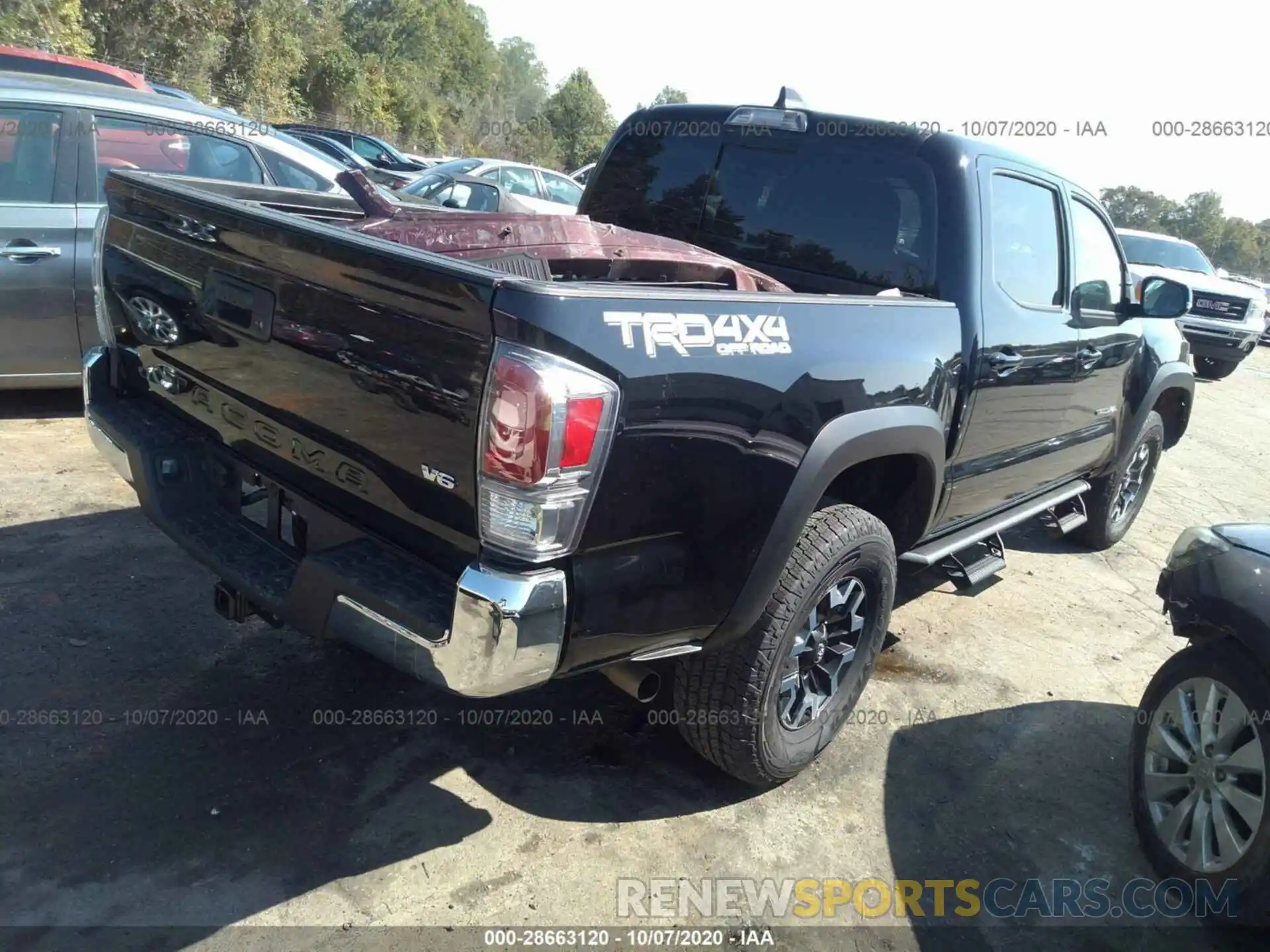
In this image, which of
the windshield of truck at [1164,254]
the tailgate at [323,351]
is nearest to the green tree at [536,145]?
the windshield of truck at [1164,254]

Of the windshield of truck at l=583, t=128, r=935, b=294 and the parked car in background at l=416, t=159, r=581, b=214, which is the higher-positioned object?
the windshield of truck at l=583, t=128, r=935, b=294

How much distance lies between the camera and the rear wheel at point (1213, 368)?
13.1m

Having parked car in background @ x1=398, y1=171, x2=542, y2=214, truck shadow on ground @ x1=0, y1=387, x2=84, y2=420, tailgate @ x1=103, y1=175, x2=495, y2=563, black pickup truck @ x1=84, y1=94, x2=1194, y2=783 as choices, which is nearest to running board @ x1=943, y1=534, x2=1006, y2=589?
black pickup truck @ x1=84, y1=94, x2=1194, y2=783

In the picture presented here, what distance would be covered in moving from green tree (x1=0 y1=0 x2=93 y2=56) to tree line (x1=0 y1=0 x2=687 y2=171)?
22 millimetres

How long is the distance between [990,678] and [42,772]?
3.45 metres

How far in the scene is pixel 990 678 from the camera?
12.9 feet

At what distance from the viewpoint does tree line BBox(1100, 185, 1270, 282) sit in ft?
157

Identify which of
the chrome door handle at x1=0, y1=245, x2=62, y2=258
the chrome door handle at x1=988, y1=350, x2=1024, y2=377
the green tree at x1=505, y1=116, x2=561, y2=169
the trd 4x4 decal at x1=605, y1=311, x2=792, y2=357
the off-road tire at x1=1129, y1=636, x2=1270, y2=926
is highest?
the green tree at x1=505, y1=116, x2=561, y2=169

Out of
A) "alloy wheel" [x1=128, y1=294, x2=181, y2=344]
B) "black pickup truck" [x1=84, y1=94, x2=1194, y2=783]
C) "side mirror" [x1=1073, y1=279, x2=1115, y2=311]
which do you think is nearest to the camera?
"black pickup truck" [x1=84, y1=94, x2=1194, y2=783]

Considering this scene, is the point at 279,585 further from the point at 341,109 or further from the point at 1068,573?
the point at 341,109

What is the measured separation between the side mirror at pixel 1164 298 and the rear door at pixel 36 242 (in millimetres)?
5571

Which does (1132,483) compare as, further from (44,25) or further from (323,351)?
(44,25)

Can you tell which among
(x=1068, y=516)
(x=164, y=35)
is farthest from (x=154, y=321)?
(x=164, y=35)

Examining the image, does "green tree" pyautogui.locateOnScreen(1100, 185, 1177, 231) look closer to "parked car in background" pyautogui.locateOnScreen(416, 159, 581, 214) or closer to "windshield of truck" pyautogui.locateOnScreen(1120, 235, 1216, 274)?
"windshield of truck" pyautogui.locateOnScreen(1120, 235, 1216, 274)
